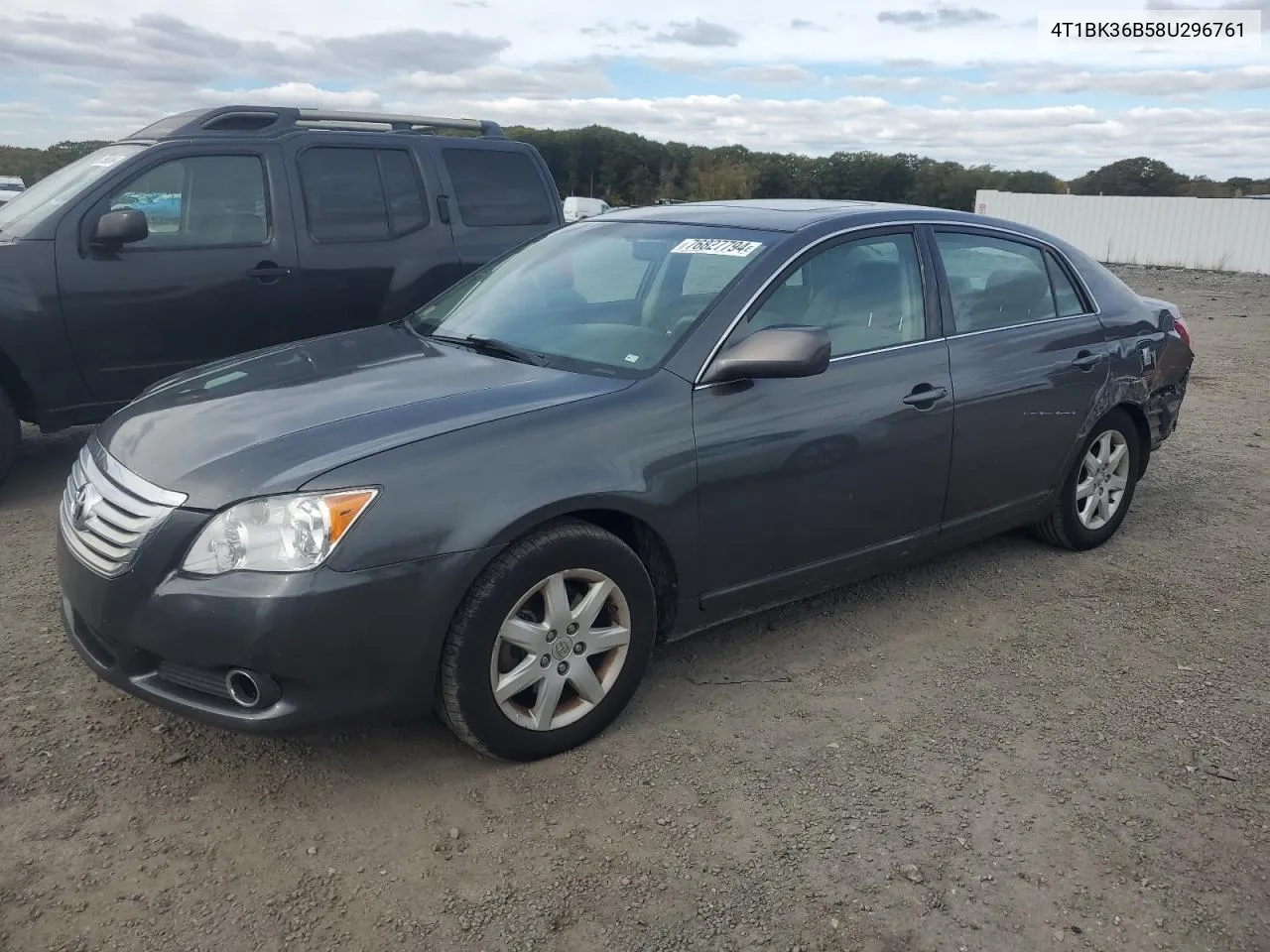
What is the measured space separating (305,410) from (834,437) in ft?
5.79

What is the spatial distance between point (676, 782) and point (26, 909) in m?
1.66

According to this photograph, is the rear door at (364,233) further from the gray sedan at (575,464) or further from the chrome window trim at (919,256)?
the chrome window trim at (919,256)

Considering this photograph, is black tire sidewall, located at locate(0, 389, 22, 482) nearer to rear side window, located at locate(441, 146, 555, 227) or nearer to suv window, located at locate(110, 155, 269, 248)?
suv window, located at locate(110, 155, 269, 248)

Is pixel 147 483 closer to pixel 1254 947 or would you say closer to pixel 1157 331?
pixel 1254 947

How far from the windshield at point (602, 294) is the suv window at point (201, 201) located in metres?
2.29

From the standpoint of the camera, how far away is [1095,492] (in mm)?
5078

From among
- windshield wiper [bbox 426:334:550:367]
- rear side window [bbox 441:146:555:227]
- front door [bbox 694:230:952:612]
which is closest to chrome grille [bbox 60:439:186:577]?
windshield wiper [bbox 426:334:550:367]

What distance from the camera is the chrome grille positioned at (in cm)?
284

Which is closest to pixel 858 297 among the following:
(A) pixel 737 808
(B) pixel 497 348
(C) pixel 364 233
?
(B) pixel 497 348

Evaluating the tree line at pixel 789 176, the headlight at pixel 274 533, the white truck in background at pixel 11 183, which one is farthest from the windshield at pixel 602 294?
the tree line at pixel 789 176

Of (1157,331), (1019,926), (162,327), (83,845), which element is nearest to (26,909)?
Result: (83,845)

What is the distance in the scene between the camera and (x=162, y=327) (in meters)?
5.85

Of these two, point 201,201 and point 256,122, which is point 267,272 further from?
point 256,122

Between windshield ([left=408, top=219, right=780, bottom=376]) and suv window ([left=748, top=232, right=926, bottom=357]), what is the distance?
185 millimetres
